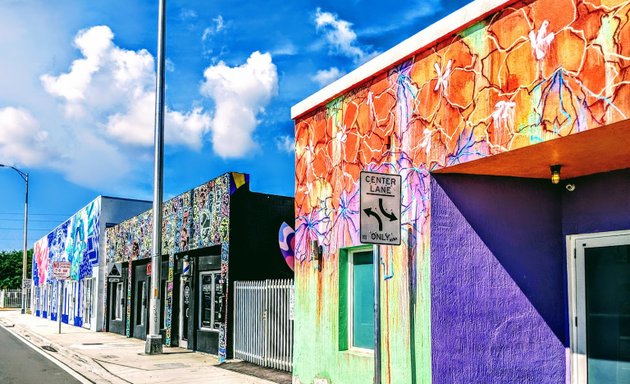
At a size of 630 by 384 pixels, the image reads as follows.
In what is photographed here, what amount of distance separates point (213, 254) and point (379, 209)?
1108 centimetres

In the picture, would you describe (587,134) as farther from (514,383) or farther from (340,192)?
(340,192)

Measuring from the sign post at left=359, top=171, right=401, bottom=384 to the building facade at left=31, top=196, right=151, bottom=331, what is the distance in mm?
21625

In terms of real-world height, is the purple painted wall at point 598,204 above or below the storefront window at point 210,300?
above

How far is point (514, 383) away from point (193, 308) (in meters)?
11.5

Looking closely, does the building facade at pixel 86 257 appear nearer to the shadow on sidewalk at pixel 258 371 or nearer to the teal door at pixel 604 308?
the shadow on sidewalk at pixel 258 371

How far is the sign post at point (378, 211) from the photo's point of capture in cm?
652

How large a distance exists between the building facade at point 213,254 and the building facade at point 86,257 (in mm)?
7436

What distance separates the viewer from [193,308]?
17766mm

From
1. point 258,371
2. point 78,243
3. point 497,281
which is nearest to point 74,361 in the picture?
point 258,371

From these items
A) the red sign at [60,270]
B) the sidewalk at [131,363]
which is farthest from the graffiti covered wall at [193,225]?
the red sign at [60,270]

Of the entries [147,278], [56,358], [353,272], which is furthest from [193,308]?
[353,272]

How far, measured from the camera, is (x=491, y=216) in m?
8.00

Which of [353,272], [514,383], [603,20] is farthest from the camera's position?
[353,272]

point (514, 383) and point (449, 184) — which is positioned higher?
point (449, 184)
